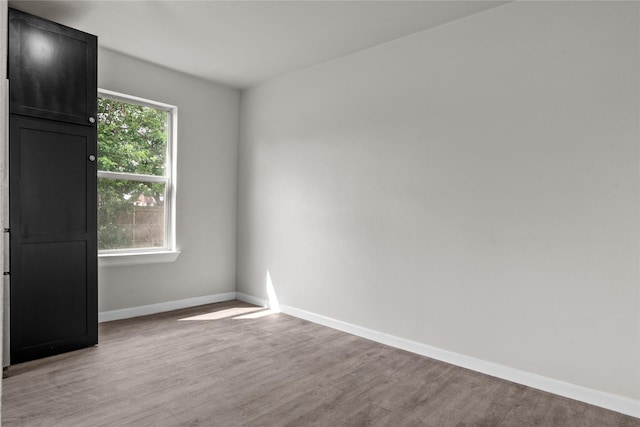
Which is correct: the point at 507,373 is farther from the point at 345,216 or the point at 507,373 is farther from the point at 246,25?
the point at 246,25

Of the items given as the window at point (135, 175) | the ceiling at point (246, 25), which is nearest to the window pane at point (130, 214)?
the window at point (135, 175)

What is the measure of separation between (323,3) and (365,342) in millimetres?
2757

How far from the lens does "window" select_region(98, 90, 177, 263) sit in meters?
4.02

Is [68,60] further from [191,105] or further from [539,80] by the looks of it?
[539,80]

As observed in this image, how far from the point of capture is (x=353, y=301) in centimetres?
387

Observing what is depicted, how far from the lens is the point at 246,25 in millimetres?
3365

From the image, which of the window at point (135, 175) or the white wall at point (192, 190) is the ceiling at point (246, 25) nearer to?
the white wall at point (192, 190)

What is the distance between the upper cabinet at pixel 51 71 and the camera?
2.92 metres

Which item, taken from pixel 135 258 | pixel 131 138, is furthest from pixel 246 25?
pixel 135 258

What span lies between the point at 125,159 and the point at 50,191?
45.4 inches

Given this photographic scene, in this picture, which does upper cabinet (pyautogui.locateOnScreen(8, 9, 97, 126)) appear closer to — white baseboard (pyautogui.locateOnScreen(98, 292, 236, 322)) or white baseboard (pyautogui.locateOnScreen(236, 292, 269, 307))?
white baseboard (pyautogui.locateOnScreen(98, 292, 236, 322))

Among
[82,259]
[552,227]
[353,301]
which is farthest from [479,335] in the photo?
[82,259]

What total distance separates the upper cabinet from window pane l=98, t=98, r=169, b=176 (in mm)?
771

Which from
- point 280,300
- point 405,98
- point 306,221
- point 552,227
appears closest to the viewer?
point 552,227
